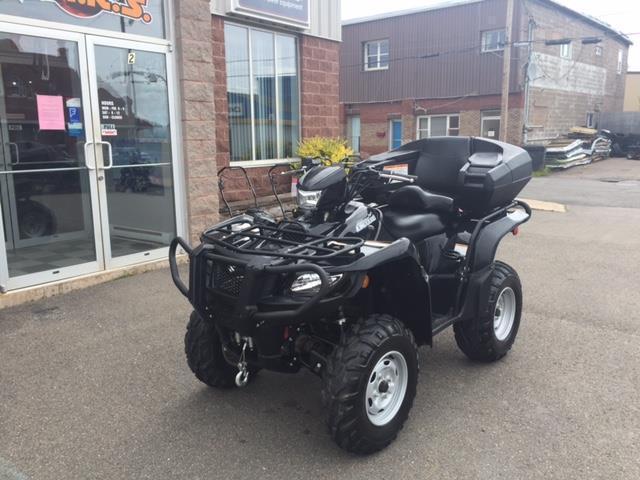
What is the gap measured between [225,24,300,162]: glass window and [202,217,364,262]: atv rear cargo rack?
5601mm

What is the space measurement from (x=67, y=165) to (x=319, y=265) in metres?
4.21

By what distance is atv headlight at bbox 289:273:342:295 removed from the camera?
3029 mm

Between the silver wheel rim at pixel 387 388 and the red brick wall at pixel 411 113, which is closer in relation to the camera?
the silver wheel rim at pixel 387 388

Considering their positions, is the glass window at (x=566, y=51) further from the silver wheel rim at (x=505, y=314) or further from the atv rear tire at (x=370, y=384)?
the atv rear tire at (x=370, y=384)

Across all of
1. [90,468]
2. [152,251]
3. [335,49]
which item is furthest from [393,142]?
[90,468]

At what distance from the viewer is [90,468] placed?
10.1 feet

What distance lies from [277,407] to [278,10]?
6.82m

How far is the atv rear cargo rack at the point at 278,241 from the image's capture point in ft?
9.71

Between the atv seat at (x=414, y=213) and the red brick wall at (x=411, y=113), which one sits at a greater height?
the red brick wall at (x=411, y=113)

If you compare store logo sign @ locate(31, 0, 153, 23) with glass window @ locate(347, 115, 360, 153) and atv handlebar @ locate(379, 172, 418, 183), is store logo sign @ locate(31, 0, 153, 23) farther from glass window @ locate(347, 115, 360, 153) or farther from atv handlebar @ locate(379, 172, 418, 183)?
glass window @ locate(347, 115, 360, 153)

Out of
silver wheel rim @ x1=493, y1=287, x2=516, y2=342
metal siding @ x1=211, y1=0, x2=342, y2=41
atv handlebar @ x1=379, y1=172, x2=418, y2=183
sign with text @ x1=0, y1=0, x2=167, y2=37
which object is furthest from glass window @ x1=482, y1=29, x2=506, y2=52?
atv handlebar @ x1=379, y1=172, x2=418, y2=183

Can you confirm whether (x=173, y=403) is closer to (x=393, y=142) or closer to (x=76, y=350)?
(x=76, y=350)

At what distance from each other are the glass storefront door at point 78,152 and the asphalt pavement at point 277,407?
2.18ft

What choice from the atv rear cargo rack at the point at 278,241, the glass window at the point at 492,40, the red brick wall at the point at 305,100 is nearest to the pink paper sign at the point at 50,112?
the red brick wall at the point at 305,100
